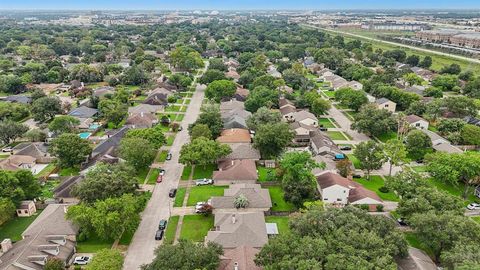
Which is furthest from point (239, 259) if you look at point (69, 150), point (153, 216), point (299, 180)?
point (69, 150)

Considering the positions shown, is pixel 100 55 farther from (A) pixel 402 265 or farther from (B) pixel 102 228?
(A) pixel 402 265

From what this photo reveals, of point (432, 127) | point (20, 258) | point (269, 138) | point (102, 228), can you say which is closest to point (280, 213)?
point (269, 138)

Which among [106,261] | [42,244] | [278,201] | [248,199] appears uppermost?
[106,261]

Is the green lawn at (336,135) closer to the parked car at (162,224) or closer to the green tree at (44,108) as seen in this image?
the parked car at (162,224)

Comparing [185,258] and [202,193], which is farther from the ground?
[185,258]

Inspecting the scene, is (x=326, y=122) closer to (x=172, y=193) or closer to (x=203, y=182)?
(x=203, y=182)

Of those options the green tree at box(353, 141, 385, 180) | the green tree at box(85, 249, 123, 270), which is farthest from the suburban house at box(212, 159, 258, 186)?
the green tree at box(85, 249, 123, 270)

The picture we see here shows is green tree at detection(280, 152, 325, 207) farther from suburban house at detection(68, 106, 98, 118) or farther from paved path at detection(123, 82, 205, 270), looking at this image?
suburban house at detection(68, 106, 98, 118)

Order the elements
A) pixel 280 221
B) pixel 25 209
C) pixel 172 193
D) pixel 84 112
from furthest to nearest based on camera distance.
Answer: pixel 84 112
pixel 172 193
pixel 25 209
pixel 280 221

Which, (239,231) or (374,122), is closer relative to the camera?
(239,231)
